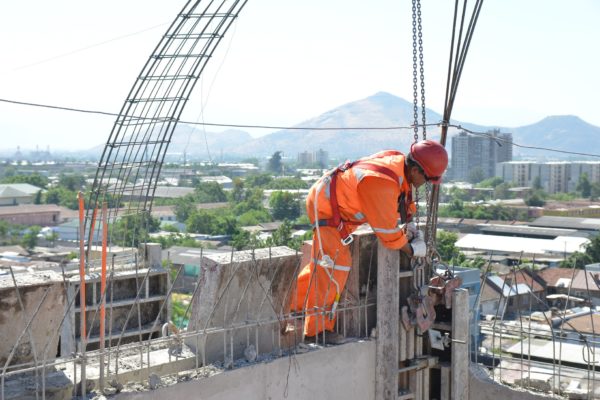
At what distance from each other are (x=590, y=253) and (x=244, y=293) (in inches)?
2160

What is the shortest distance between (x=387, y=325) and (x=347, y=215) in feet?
2.88

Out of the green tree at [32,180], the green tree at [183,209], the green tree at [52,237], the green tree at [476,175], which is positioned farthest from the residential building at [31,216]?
the green tree at [476,175]

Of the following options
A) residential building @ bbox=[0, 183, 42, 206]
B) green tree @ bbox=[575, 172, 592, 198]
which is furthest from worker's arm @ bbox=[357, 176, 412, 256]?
green tree @ bbox=[575, 172, 592, 198]

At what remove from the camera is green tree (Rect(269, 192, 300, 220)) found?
9388 cm

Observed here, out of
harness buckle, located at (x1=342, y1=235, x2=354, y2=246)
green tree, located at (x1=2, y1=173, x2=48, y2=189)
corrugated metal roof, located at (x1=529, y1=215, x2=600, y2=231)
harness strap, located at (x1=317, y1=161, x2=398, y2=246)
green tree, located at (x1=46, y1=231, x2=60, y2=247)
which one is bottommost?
green tree, located at (x1=46, y1=231, x2=60, y2=247)

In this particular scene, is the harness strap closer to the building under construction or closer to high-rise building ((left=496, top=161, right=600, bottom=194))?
the building under construction

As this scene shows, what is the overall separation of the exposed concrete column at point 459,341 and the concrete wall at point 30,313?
3026 millimetres

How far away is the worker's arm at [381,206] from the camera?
5805 mm

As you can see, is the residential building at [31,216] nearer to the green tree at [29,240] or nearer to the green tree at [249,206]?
the green tree at [29,240]

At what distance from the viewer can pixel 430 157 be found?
6.18 m

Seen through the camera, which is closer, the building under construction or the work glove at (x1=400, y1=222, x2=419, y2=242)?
the building under construction

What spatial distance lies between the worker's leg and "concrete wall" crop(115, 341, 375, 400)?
0.92 feet

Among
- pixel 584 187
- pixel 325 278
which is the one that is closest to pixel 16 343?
pixel 325 278

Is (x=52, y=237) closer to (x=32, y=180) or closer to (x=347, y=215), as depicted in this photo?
(x=32, y=180)
